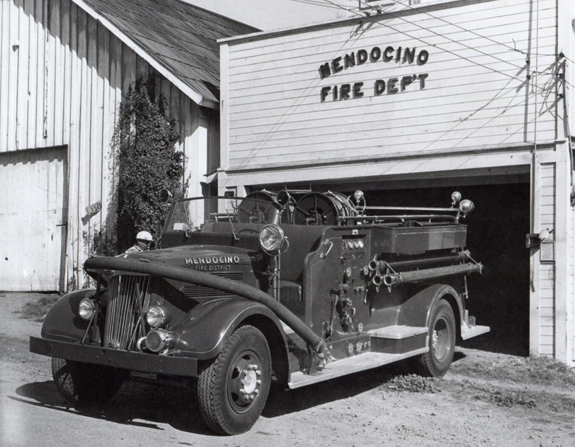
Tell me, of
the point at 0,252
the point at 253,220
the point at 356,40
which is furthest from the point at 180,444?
the point at 0,252

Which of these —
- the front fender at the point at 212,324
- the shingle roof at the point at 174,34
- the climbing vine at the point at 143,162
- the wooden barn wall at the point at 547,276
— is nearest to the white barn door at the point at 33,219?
the climbing vine at the point at 143,162

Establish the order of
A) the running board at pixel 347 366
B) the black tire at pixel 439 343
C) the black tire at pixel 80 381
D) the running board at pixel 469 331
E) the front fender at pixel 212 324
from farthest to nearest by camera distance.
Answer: the running board at pixel 469 331, the black tire at pixel 439 343, the black tire at pixel 80 381, the running board at pixel 347 366, the front fender at pixel 212 324

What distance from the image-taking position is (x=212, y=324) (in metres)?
6.09

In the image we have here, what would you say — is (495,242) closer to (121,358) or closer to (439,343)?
(439,343)

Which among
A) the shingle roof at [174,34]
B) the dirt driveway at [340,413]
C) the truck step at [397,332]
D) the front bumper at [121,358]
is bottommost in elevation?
the dirt driveway at [340,413]

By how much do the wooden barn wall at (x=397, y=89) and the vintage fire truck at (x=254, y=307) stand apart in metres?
2.07

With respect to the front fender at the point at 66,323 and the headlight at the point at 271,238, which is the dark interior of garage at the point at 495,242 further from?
the front fender at the point at 66,323

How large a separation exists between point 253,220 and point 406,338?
6.94 ft

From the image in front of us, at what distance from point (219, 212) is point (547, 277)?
459 centimetres

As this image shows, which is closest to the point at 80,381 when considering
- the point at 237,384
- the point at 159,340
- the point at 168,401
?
the point at 168,401

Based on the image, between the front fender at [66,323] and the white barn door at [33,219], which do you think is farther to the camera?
the white barn door at [33,219]

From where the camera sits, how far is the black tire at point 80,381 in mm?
6891

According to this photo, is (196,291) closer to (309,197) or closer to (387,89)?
(309,197)

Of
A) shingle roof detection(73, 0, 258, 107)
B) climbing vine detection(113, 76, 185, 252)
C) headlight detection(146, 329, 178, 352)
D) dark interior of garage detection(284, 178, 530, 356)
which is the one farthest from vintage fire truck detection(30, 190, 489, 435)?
shingle roof detection(73, 0, 258, 107)
